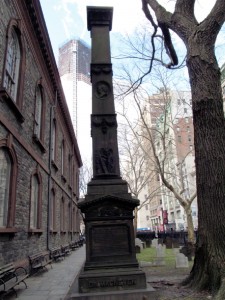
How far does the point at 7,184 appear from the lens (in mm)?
9617

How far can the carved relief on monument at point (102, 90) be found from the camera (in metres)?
8.53

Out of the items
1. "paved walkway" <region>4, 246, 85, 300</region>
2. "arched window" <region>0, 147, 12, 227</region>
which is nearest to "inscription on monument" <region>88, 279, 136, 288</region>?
"paved walkway" <region>4, 246, 85, 300</region>

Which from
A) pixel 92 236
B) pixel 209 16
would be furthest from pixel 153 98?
pixel 92 236

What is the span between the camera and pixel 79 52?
7119 centimetres

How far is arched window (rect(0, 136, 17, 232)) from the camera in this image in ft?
30.1

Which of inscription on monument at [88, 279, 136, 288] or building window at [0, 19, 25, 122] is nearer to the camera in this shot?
inscription on monument at [88, 279, 136, 288]

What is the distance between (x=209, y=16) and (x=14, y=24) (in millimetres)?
6619

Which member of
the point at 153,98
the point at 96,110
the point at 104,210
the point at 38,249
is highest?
the point at 153,98

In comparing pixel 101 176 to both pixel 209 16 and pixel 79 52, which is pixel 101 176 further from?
pixel 79 52

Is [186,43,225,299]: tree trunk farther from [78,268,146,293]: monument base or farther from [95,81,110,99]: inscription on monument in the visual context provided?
[95,81,110,99]: inscription on monument

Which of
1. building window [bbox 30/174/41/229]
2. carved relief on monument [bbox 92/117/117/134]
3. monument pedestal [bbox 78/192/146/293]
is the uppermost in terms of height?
carved relief on monument [bbox 92/117/117/134]

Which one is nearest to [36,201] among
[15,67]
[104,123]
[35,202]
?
[35,202]

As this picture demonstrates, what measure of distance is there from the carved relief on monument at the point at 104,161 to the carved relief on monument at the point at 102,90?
155cm

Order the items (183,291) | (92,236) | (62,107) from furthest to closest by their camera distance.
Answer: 1. (62,107)
2. (92,236)
3. (183,291)
